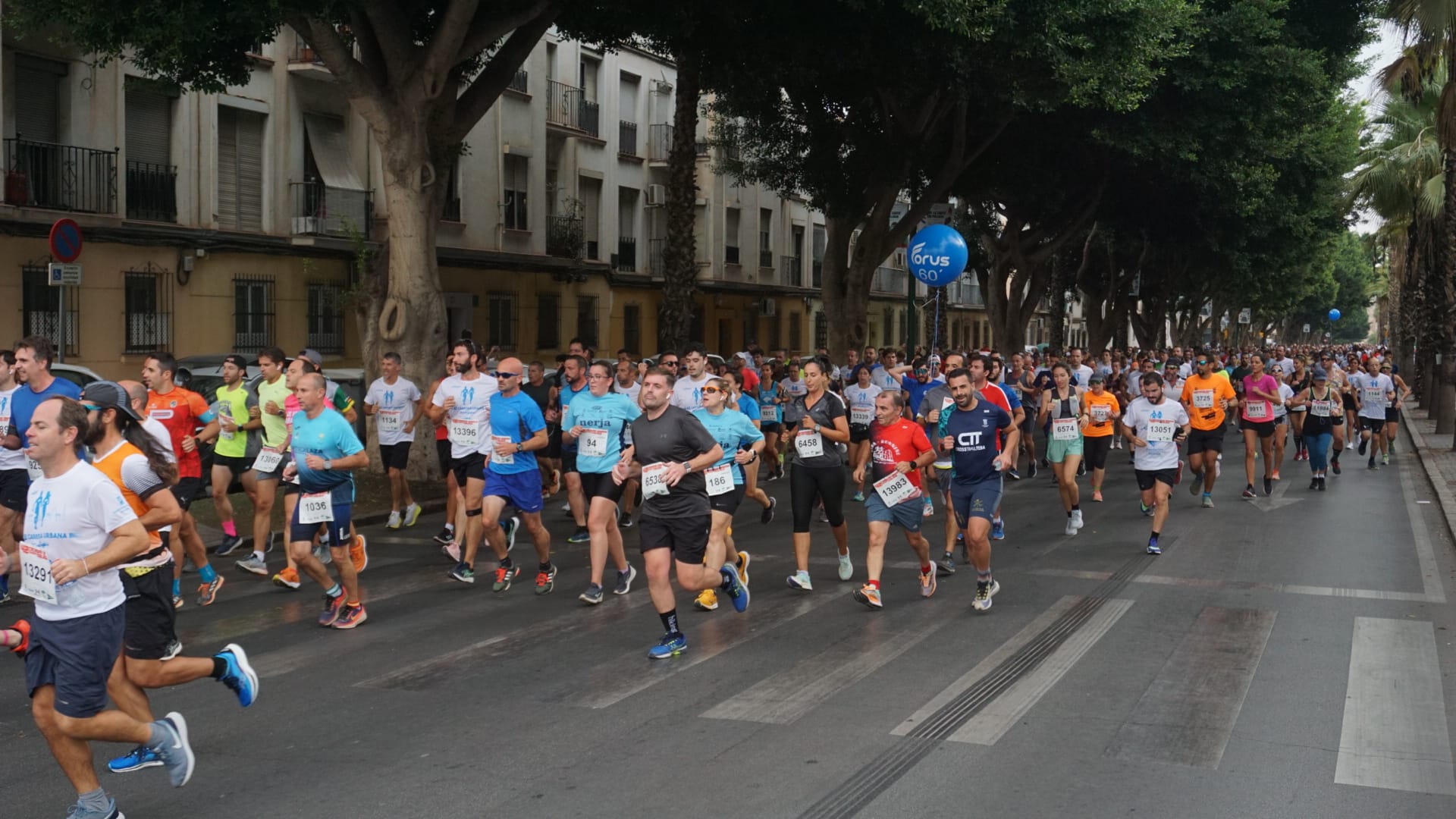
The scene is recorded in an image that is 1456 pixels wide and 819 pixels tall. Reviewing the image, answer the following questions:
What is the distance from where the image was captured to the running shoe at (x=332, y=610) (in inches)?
353

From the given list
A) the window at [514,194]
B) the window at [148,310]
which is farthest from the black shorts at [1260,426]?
the window at [514,194]

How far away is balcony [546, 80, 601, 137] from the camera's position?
1308 inches

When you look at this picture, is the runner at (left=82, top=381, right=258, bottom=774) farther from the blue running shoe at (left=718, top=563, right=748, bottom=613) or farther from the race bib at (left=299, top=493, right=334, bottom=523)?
the blue running shoe at (left=718, top=563, right=748, bottom=613)

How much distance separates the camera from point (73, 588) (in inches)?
198

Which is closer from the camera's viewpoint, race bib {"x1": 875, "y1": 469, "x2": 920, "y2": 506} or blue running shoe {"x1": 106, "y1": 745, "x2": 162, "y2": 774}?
blue running shoe {"x1": 106, "y1": 745, "x2": 162, "y2": 774}

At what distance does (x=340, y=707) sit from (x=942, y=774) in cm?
309

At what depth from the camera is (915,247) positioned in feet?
70.2

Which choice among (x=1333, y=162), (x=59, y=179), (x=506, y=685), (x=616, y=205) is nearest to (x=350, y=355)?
(x=59, y=179)

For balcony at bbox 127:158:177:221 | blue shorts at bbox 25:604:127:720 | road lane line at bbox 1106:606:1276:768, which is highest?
balcony at bbox 127:158:177:221

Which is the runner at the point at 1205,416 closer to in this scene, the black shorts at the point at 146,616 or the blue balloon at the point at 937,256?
the blue balloon at the point at 937,256

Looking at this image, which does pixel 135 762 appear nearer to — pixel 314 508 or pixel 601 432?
pixel 314 508

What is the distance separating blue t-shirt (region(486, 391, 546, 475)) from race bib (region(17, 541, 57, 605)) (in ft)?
17.2

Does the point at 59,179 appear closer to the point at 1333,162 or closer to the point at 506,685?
the point at 506,685

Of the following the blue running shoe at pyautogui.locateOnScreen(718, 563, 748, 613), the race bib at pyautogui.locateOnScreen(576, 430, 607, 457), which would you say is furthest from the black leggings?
the race bib at pyautogui.locateOnScreen(576, 430, 607, 457)
